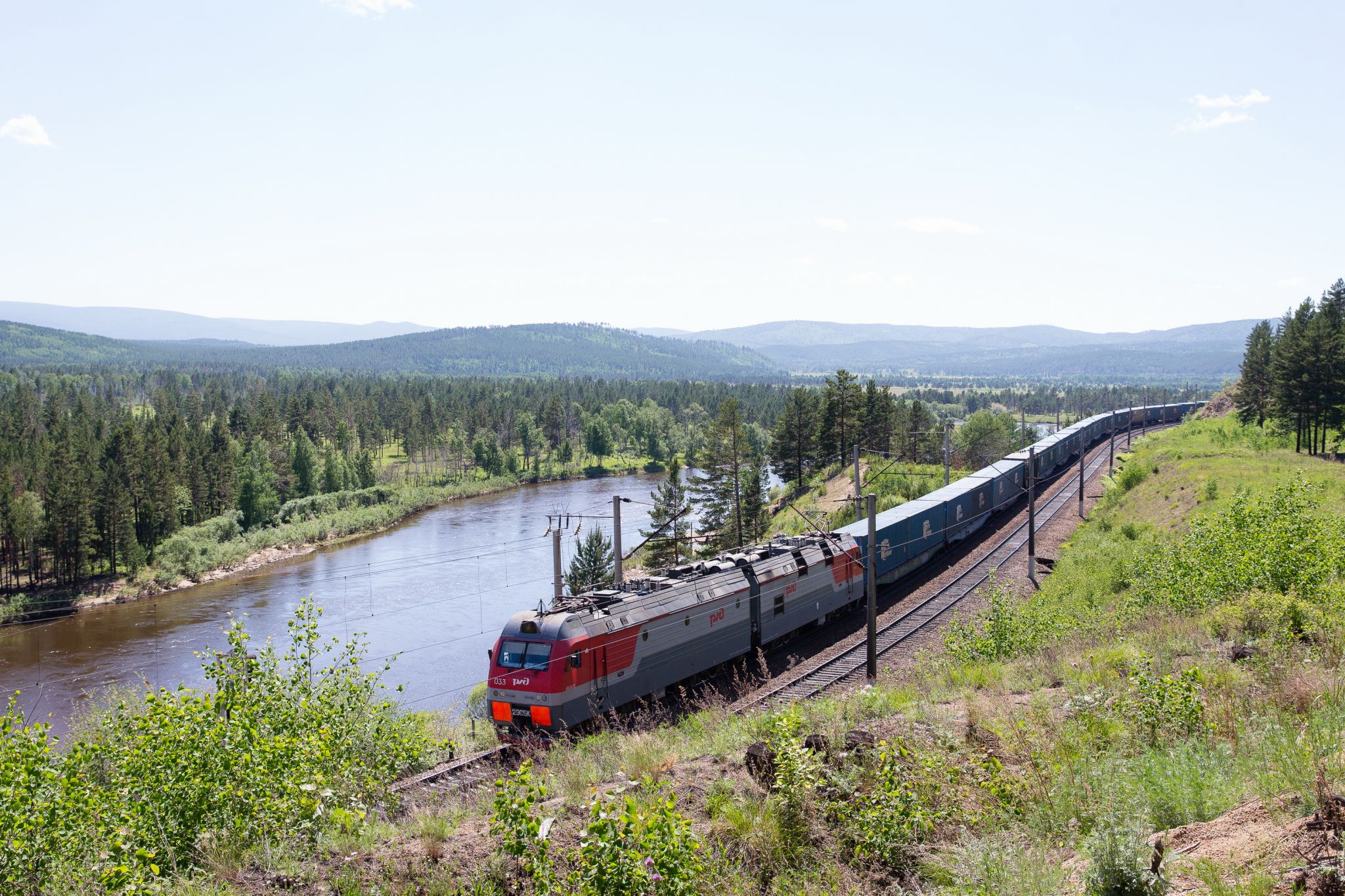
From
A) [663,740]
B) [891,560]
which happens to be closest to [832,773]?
[663,740]

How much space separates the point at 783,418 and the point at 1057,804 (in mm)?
67054

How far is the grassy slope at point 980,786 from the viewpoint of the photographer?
23.5 feet

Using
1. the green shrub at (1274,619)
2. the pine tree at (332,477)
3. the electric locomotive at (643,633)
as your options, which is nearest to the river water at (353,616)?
the electric locomotive at (643,633)

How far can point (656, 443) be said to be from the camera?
135 m

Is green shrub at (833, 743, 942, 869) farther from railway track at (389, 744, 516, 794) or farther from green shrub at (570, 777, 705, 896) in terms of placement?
railway track at (389, 744, 516, 794)

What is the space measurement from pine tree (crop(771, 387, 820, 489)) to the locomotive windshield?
55.6m

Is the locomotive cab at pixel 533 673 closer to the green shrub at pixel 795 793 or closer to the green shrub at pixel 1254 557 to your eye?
the green shrub at pixel 795 793

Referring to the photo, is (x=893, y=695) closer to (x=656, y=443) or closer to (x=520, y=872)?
(x=520, y=872)

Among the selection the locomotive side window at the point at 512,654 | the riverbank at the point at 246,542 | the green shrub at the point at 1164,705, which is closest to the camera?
the green shrub at the point at 1164,705

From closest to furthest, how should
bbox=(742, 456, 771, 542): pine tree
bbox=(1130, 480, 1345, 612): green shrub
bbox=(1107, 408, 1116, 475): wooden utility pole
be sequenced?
bbox=(1130, 480, 1345, 612): green shrub < bbox=(742, 456, 771, 542): pine tree < bbox=(1107, 408, 1116, 475): wooden utility pole

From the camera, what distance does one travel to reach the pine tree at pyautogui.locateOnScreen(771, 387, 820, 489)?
242ft

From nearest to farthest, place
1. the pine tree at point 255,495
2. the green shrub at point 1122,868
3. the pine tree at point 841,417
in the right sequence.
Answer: the green shrub at point 1122,868, the pine tree at point 841,417, the pine tree at point 255,495

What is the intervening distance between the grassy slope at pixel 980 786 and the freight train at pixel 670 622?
15.4 feet

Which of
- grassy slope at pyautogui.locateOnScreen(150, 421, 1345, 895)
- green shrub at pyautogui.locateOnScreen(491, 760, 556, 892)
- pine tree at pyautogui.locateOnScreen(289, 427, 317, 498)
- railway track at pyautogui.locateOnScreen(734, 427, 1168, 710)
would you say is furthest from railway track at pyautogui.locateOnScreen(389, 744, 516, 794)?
pine tree at pyautogui.locateOnScreen(289, 427, 317, 498)
